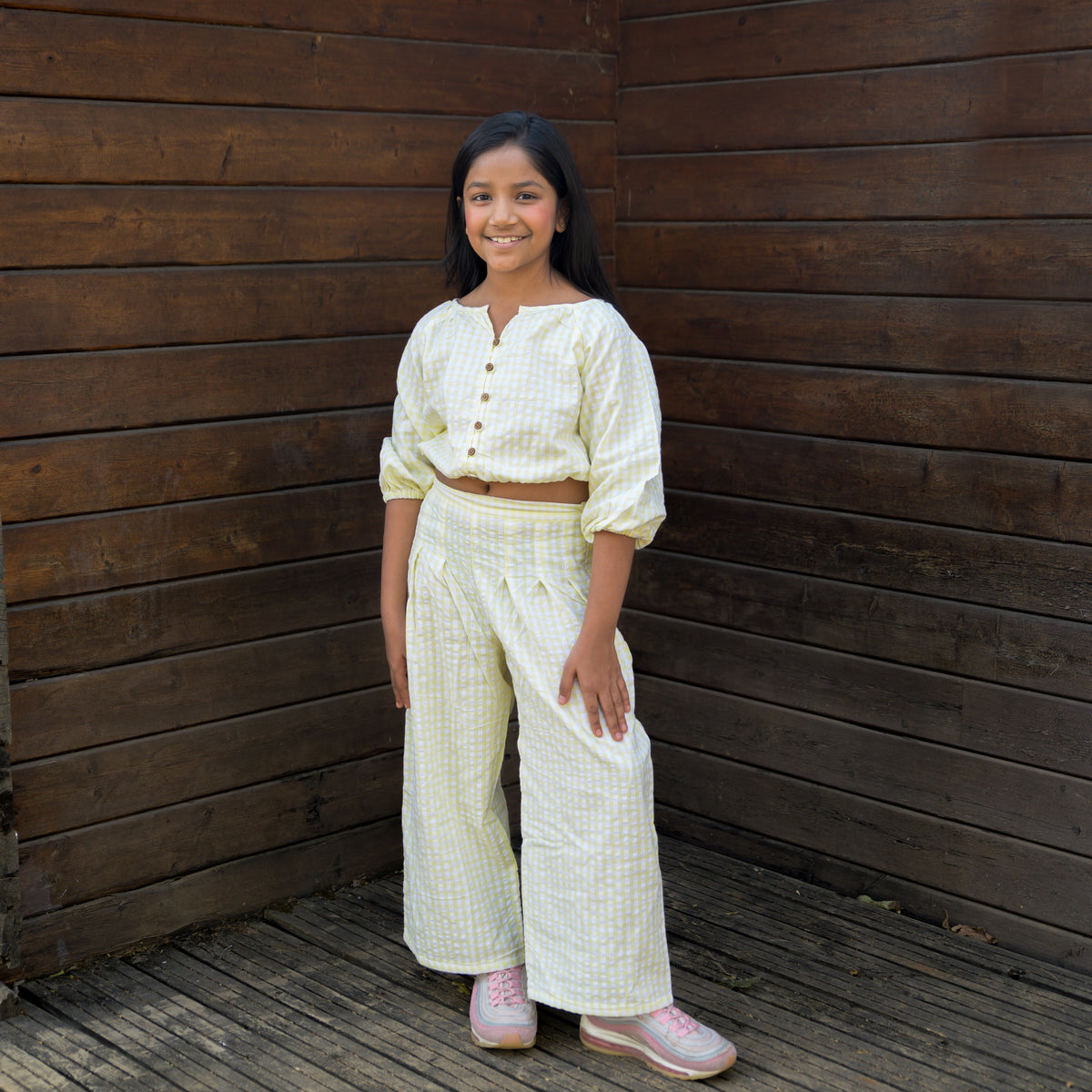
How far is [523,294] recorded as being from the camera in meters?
2.47

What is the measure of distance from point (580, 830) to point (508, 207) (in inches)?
42.7

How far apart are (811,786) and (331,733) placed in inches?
44.5

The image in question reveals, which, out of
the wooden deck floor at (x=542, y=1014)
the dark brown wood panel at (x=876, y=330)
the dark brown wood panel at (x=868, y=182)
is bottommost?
the wooden deck floor at (x=542, y=1014)

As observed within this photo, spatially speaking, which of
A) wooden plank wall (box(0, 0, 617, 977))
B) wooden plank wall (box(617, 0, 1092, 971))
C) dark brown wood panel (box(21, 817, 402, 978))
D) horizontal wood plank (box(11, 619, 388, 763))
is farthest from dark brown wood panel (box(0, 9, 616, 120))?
dark brown wood panel (box(21, 817, 402, 978))

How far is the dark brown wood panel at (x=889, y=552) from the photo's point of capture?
9.25 feet

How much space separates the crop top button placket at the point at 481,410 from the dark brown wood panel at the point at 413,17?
0.94 metres

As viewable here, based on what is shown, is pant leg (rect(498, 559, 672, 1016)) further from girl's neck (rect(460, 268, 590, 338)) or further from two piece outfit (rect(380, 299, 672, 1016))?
girl's neck (rect(460, 268, 590, 338))

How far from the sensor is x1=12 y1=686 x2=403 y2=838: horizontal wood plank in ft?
9.08

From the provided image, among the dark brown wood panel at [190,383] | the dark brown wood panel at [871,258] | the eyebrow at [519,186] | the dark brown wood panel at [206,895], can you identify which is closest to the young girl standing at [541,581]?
the eyebrow at [519,186]

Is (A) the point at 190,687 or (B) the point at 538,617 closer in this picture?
(B) the point at 538,617

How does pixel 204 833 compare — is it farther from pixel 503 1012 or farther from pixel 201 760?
pixel 503 1012

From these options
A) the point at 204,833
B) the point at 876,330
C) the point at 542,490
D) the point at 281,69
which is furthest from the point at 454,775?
the point at 281,69

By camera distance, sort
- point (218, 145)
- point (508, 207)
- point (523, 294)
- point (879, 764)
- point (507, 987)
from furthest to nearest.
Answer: point (879, 764) < point (218, 145) < point (507, 987) < point (523, 294) < point (508, 207)

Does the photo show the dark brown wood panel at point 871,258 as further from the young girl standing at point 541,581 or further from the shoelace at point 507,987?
the shoelace at point 507,987
